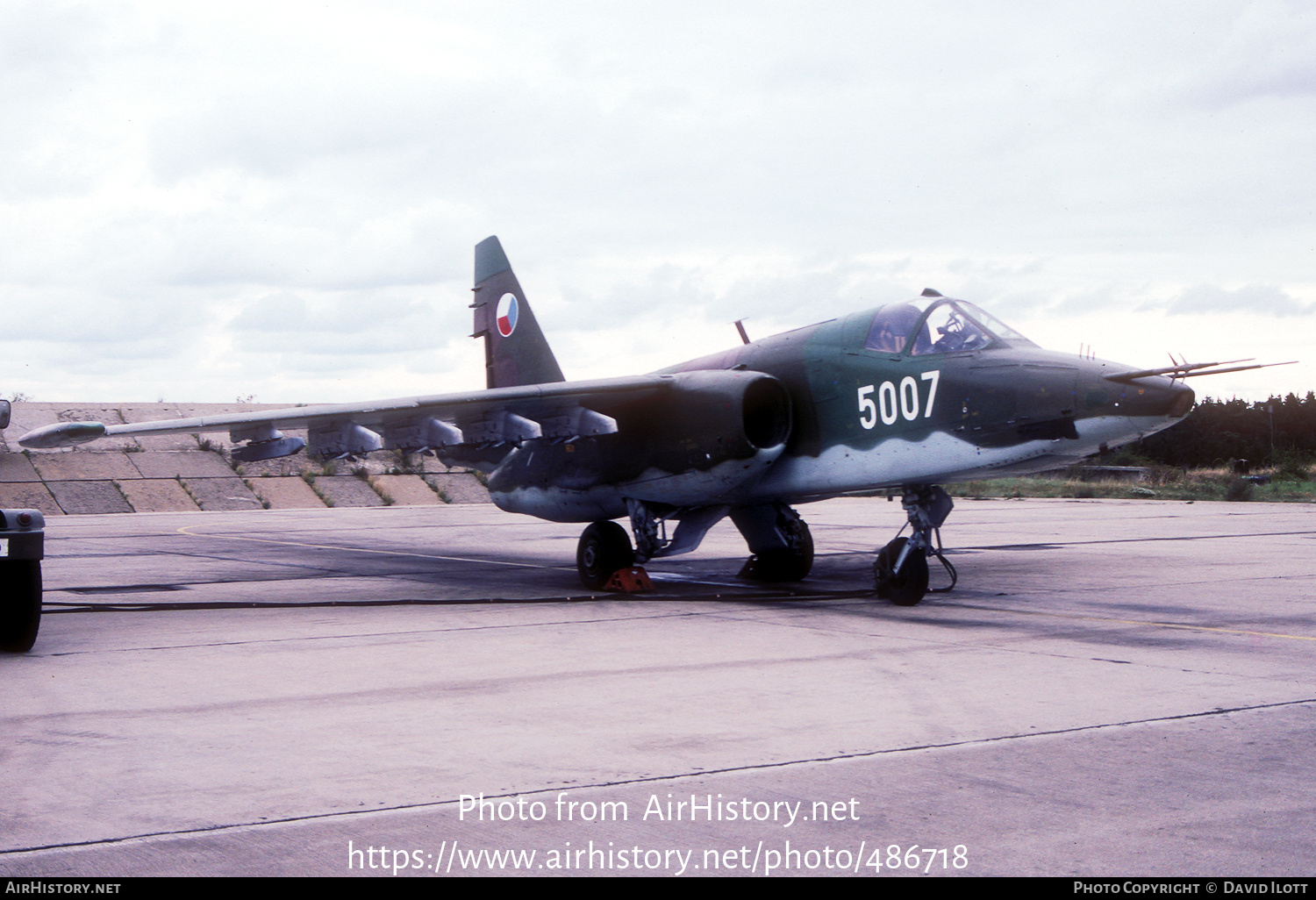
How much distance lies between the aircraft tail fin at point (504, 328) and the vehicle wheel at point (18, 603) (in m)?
9.26

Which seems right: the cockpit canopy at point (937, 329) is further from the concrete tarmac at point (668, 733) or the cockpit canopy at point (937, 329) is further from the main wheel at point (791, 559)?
the main wheel at point (791, 559)

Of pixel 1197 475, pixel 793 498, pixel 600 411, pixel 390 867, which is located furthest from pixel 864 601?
pixel 1197 475

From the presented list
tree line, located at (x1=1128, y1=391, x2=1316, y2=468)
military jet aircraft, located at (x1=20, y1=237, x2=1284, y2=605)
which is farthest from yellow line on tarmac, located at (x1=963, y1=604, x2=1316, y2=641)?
tree line, located at (x1=1128, y1=391, x2=1316, y2=468)

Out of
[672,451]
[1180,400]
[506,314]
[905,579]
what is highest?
[506,314]

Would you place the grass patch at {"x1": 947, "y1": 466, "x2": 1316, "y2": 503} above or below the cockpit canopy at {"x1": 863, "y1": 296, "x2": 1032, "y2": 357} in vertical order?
below

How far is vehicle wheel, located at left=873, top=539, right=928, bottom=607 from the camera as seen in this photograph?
1066 centimetres

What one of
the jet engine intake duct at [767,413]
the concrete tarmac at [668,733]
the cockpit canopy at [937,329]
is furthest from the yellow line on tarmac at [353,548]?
the cockpit canopy at [937,329]

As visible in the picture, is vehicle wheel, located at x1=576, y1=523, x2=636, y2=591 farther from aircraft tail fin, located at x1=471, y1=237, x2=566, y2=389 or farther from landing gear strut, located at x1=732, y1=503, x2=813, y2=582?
aircraft tail fin, located at x1=471, y1=237, x2=566, y2=389

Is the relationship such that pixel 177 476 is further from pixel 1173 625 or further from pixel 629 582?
pixel 1173 625

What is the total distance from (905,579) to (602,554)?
3810 mm

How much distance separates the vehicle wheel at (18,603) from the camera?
7.63m

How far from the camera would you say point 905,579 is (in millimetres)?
10680

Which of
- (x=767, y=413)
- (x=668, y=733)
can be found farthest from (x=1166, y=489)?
(x=668, y=733)

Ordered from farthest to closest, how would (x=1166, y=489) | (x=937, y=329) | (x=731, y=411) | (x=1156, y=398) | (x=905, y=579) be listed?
(x=1166, y=489) < (x=731, y=411) < (x=937, y=329) < (x=905, y=579) < (x=1156, y=398)
